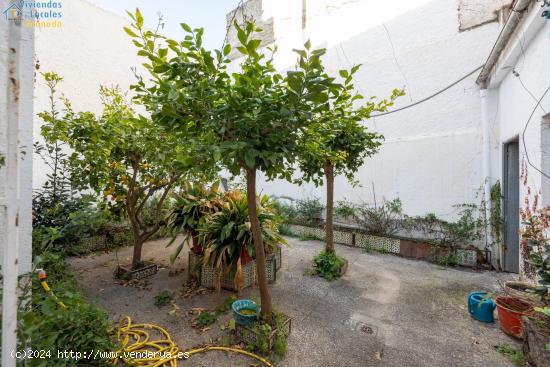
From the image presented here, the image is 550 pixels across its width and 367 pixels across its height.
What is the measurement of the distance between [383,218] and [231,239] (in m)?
3.71

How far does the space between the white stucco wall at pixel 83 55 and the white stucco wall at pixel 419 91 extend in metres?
5.56

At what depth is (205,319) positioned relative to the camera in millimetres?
2768

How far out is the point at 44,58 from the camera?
5289 millimetres

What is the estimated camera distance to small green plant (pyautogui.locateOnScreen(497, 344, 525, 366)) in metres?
2.20

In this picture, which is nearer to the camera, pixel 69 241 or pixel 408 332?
pixel 408 332

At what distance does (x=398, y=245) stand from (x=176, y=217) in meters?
4.29

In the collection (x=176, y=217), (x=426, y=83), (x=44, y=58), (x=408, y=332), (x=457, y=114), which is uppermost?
(x=44, y=58)

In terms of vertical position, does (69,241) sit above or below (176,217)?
below

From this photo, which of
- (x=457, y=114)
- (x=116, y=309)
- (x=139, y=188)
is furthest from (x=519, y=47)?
(x=116, y=309)

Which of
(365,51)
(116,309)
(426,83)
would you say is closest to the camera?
(116,309)

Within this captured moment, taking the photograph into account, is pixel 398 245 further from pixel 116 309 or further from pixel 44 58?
pixel 44 58

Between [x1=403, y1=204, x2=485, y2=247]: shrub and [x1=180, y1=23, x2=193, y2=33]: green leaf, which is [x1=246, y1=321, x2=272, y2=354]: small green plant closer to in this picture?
[x1=180, y1=23, x2=193, y2=33]: green leaf

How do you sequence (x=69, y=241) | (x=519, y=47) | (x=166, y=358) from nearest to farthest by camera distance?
(x=166, y=358), (x=519, y=47), (x=69, y=241)

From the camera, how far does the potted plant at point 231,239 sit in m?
3.33
